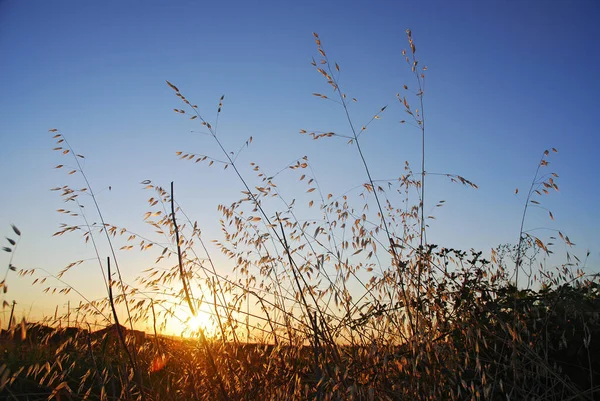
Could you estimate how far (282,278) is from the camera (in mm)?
3000

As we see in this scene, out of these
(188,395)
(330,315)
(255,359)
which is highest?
(330,315)

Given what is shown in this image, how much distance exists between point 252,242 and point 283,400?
4.37 ft

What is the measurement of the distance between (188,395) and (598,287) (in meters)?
2.46

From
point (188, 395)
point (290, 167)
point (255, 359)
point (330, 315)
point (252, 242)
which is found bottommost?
point (188, 395)

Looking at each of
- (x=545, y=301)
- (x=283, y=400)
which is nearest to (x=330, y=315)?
(x=283, y=400)

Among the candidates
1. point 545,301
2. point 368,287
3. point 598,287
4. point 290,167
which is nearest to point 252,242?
point 290,167

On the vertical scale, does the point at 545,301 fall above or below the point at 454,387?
above

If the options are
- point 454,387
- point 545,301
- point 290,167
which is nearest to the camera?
point 454,387

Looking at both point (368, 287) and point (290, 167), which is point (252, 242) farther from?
point (368, 287)

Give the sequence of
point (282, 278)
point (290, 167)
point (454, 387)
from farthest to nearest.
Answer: point (290, 167), point (282, 278), point (454, 387)

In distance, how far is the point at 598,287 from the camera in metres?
2.69

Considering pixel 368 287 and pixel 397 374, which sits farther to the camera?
pixel 368 287

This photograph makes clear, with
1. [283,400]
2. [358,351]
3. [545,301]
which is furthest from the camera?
[545,301]

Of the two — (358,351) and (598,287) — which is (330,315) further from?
(598,287)
